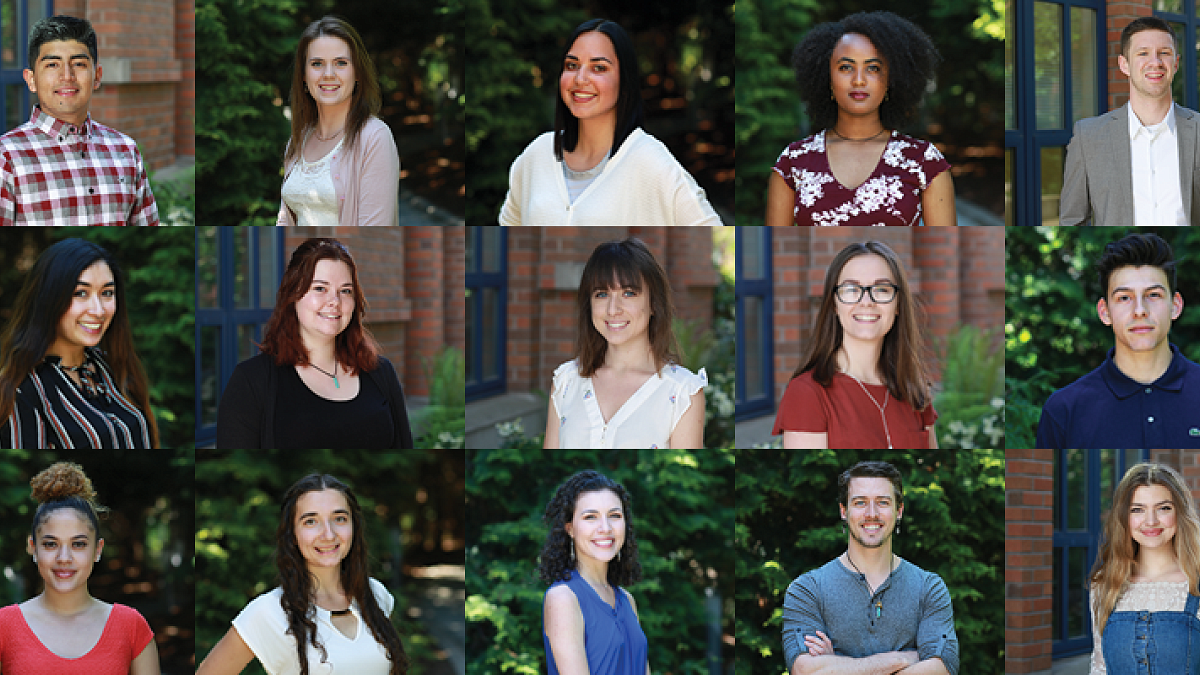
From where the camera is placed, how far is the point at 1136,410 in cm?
471

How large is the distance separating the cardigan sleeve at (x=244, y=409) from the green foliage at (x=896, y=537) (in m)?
2.02

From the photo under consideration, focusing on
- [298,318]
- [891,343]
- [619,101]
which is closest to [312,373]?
[298,318]

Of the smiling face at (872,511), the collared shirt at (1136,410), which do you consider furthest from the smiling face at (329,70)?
the collared shirt at (1136,410)

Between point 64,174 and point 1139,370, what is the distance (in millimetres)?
4093

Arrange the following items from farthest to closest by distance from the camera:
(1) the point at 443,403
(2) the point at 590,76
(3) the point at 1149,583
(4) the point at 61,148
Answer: (1) the point at 443,403 < (3) the point at 1149,583 < (4) the point at 61,148 < (2) the point at 590,76

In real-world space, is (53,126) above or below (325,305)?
above

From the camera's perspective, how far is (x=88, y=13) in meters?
5.84

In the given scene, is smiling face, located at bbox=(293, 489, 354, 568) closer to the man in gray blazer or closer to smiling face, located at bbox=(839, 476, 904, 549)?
smiling face, located at bbox=(839, 476, 904, 549)

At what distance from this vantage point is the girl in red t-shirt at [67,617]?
4207mm

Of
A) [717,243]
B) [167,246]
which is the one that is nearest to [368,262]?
[167,246]

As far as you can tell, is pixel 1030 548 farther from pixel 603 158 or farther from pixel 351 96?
pixel 351 96

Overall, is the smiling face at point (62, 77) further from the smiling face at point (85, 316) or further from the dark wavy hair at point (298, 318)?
the dark wavy hair at point (298, 318)

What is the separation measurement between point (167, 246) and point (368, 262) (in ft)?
3.38

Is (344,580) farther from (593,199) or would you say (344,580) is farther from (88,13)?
(88,13)
